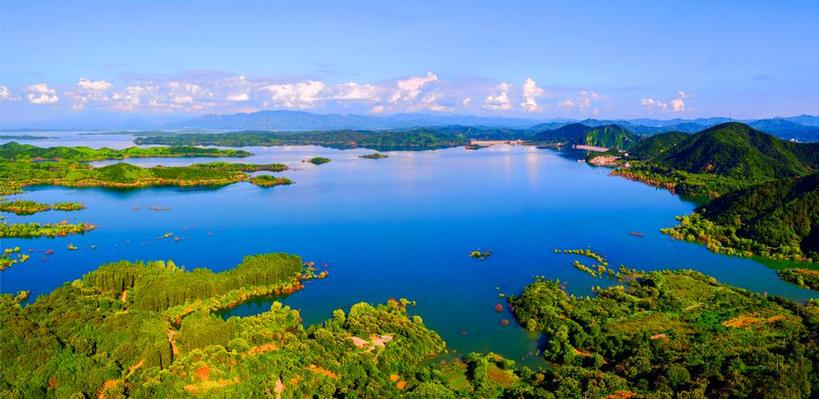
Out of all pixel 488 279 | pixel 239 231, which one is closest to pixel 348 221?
pixel 239 231

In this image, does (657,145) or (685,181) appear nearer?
(685,181)

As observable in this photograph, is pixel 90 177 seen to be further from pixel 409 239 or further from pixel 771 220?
pixel 771 220

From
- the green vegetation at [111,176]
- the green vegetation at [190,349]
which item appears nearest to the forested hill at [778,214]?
the green vegetation at [190,349]

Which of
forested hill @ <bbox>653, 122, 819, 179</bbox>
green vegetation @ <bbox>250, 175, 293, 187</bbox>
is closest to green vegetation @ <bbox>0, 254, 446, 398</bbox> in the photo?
green vegetation @ <bbox>250, 175, 293, 187</bbox>

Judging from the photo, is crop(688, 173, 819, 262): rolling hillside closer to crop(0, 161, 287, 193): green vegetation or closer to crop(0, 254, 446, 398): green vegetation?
crop(0, 254, 446, 398): green vegetation

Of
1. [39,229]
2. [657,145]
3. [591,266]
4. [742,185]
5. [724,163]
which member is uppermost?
[657,145]

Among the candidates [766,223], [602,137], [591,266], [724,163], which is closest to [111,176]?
[591,266]
